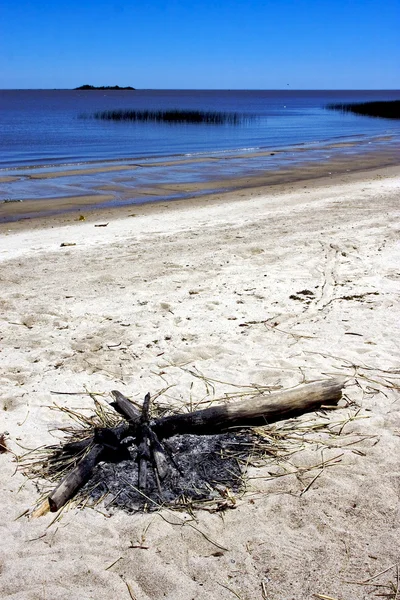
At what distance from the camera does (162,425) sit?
3.73 m

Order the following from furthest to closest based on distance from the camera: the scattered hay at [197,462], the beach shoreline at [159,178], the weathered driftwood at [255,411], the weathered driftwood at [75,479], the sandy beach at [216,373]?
the beach shoreline at [159,178] < the weathered driftwood at [255,411] < the scattered hay at [197,462] < the weathered driftwood at [75,479] < the sandy beach at [216,373]

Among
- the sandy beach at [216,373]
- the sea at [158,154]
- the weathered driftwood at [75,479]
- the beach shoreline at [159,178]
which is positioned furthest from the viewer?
the sea at [158,154]

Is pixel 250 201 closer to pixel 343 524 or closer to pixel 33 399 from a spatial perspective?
pixel 33 399

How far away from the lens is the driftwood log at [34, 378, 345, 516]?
3.38 metres

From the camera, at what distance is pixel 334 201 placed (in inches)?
477

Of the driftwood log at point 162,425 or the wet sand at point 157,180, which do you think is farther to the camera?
the wet sand at point 157,180

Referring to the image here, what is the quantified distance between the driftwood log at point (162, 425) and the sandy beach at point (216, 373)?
15cm

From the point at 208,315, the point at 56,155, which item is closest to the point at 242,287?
the point at 208,315

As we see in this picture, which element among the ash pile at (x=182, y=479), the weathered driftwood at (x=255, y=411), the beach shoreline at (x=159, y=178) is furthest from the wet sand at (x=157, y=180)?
→ the ash pile at (x=182, y=479)

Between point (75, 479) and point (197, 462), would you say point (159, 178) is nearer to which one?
point (197, 462)

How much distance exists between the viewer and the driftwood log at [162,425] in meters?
3.38

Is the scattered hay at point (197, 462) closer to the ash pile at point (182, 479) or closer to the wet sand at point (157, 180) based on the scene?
the ash pile at point (182, 479)

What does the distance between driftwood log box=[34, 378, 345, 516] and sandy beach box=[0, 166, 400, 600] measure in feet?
0.48

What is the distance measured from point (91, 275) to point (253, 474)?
14.1 feet
